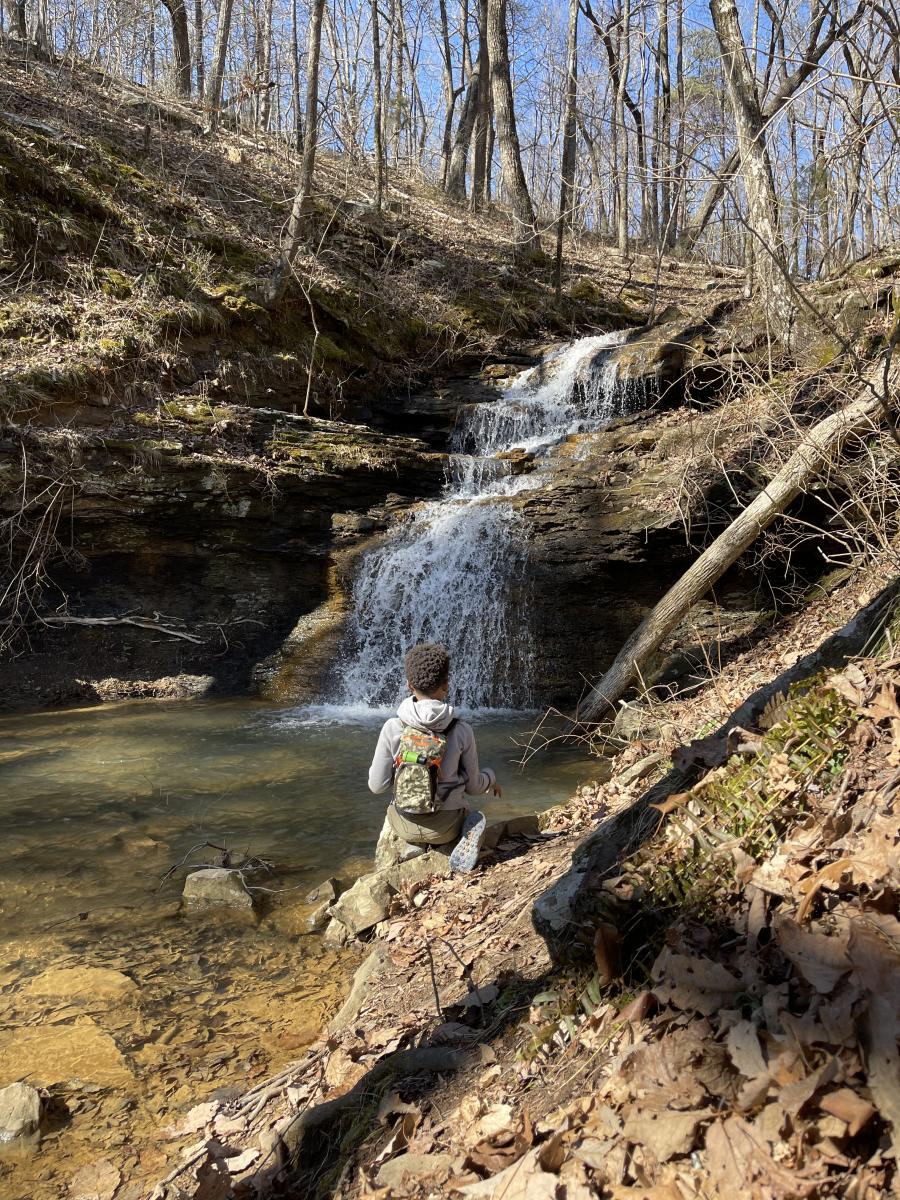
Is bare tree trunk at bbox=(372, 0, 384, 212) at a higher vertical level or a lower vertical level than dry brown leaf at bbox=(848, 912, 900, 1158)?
higher

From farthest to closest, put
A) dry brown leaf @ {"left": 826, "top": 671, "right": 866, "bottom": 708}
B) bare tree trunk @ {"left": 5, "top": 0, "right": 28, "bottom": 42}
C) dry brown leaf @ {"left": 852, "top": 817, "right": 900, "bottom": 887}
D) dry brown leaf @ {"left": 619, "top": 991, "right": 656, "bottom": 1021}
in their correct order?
1. bare tree trunk @ {"left": 5, "top": 0, "right": 28, "bottom": 42}
2. dry brown leaf @ {"left": 826, "top": 671, "right": 866, "bottom": 708}
3. dry brown leaf @ {"left": 619, "top": 991, "right": 656, "bottom": 1021}
4. dry brown leaf @ {"left": 852, "top": 817, "right": 900, "bottom": 887}

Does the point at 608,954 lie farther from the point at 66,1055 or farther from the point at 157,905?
the point at 157,905

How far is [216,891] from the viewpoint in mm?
4719

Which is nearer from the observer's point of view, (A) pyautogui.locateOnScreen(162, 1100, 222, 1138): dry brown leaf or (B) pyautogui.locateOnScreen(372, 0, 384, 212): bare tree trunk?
(A) pyautogui.locateOnScreen(162, 1100, 222, 1138): dry brown leaf

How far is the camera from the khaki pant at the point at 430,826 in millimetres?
4227

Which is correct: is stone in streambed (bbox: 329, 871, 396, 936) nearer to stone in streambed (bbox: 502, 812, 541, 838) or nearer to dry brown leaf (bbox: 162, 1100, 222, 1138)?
stone in streambed (bbox: 502, 812, 541, 838)

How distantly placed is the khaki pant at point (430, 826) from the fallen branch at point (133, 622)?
7593 mm

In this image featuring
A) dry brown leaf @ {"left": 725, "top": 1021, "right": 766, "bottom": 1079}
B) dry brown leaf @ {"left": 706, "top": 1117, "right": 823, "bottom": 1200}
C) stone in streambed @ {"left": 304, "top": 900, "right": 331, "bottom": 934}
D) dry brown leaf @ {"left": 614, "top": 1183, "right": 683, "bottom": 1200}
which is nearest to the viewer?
dry brown leaf @ {"left": 706, "top": 1117, "right": 823, "bottom": 1200}

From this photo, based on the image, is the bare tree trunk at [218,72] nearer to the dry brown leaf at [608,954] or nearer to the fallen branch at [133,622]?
the fallen branch at [133,622]

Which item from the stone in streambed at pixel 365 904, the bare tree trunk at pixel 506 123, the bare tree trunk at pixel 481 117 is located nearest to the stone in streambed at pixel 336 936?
the stone in streambed at pixel 365 904

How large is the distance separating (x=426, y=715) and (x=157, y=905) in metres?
A: 2.20

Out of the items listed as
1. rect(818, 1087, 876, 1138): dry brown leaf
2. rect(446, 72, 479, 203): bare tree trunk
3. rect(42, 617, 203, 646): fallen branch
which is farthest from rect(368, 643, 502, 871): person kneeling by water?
rect(446, 72, 479, 203): bare tree trunk

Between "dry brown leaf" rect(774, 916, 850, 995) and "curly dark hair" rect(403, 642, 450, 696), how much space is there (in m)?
2.36

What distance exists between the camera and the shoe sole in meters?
4.27
